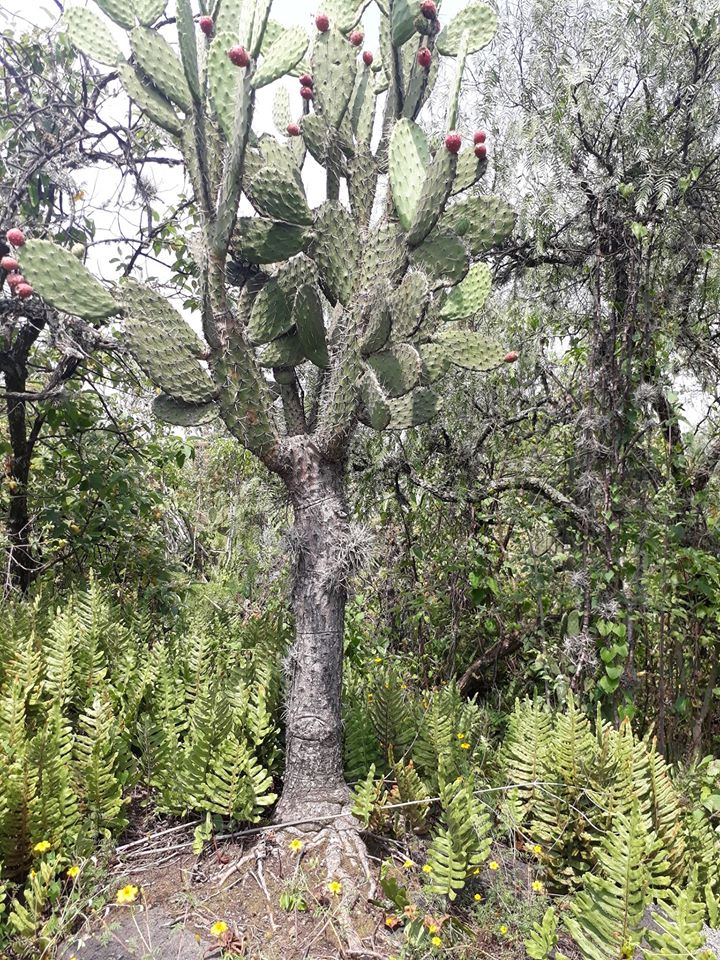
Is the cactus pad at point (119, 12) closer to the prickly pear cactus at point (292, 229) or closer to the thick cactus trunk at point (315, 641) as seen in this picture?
the prickly pear cactus at point (292, 229)

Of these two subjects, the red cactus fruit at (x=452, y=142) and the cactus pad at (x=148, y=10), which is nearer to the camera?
the red cactus fruit at (x=452, y=142)

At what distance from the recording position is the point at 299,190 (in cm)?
247

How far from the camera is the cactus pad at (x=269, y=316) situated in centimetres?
262

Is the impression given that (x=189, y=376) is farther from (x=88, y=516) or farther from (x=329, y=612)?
(x=88, y=516)

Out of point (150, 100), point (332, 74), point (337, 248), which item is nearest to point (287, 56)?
point (332, 74)

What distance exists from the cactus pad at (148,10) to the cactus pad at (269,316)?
41.2 inches

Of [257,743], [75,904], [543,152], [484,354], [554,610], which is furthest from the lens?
[554,610]

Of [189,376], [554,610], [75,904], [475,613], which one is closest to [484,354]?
[189,376]

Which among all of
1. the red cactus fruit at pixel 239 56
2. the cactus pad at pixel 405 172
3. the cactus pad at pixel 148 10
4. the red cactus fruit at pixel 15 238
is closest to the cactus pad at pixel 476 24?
the cactus pad at pixel 405 172

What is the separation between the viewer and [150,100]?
254 cm

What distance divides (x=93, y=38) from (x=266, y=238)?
1.15m

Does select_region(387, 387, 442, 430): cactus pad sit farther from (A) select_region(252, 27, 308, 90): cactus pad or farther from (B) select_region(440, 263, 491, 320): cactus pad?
(A) select_region(252, 27, 308, 90): cactus pad

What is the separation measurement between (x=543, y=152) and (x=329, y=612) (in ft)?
8.14

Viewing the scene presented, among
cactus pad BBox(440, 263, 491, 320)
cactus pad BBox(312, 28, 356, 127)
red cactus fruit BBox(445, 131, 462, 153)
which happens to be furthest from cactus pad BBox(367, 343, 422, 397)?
cactus pad BBox(312, 28, 356, 127)
